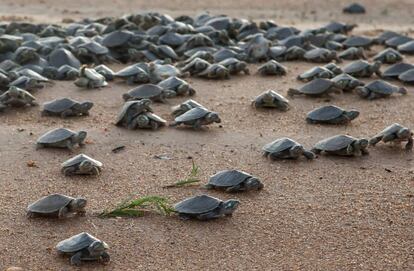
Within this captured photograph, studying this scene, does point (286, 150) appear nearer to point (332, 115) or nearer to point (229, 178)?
point (229, 178)

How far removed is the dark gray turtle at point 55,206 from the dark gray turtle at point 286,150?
5.67ft

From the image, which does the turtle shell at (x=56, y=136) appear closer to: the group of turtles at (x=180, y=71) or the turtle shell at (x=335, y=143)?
the group of turtles at (x=180, y=71)

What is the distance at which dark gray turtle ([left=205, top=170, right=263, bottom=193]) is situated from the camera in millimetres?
5051

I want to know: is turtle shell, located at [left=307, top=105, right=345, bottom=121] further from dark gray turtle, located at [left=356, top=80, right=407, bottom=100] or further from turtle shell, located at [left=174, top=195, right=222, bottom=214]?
turtle shell, located at [left=174, top=195, right=222, bottom=214]

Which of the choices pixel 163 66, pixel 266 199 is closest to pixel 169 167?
pixel 266 199

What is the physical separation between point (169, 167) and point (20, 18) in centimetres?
816

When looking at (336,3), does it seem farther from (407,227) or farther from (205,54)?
(407,227)

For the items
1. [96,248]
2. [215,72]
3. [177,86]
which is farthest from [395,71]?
[96,248]

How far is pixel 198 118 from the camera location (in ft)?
20.9

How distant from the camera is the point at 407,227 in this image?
4594 millimetres

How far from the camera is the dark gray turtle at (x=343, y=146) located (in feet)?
18.8

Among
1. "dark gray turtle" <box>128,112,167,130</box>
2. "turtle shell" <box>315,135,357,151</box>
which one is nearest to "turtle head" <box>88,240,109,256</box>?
"turtle shell" <box>315,135,357,151</box>

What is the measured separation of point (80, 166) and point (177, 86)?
2.50 meters

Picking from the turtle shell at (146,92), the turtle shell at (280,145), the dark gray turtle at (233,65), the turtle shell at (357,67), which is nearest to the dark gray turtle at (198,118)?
the turtle shell at (280,145)
